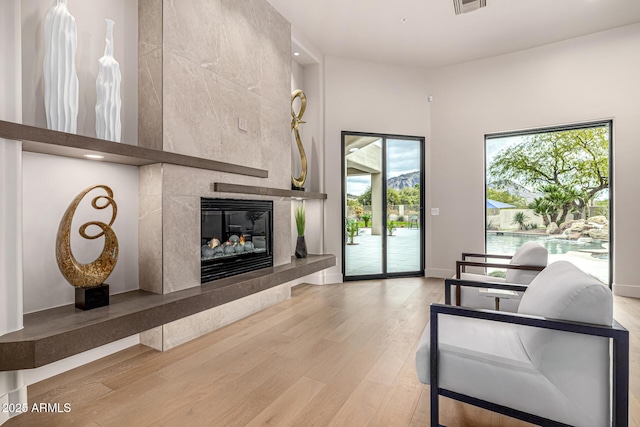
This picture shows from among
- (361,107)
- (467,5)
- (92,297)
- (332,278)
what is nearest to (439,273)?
(332,278)

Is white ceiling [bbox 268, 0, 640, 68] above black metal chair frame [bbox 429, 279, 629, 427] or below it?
above

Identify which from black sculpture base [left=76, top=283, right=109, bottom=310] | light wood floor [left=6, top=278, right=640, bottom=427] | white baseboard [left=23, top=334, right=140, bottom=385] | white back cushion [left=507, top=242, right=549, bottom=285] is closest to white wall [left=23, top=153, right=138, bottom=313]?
black sculpture base [left=76, top=283, right=109, bottom=310]

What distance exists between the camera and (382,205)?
17.2ft

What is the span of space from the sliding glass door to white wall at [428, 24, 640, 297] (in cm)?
33

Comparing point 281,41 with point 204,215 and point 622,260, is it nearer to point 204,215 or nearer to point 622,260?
point 204,215

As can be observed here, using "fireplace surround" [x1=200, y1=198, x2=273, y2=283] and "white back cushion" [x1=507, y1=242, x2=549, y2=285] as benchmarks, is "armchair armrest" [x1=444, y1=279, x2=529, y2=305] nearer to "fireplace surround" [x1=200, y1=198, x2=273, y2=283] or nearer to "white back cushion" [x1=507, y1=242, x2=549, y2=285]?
"white back cushion" [x1=507, y1=242, x2=549, y2=285]

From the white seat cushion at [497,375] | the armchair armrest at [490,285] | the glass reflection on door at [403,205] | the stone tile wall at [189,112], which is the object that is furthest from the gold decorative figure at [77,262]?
the glass reflection on door at [403,205]

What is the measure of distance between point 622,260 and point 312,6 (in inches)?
201

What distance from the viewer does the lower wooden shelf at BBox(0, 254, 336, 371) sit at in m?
1.60

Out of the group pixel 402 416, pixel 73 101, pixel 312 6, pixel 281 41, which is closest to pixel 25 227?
pixel 73 101

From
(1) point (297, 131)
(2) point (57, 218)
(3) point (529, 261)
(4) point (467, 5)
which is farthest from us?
(1) point (297, 131)

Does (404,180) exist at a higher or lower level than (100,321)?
higher

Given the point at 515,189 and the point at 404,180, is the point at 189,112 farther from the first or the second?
the point at 515,189

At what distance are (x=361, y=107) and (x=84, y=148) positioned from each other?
4034 millimetres
